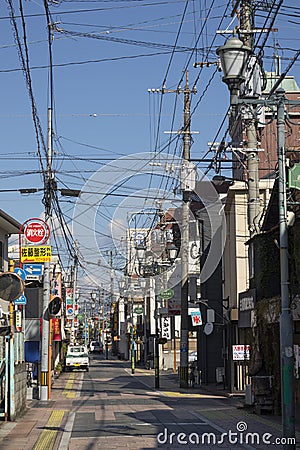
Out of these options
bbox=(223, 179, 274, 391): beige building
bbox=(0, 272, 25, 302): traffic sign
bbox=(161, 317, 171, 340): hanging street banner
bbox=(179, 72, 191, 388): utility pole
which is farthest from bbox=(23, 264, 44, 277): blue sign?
bbox=(161, 317, 171, 340): hanging street banner

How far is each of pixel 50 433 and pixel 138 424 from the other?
2.88 meters

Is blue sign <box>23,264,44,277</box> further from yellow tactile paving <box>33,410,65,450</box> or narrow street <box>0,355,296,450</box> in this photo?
yellow tactile paving <box>33,410,65,450</box>

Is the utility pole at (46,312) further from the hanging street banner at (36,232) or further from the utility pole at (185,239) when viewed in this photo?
the utility pole at (185,239)

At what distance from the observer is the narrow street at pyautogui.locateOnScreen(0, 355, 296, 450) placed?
17359 millimetres

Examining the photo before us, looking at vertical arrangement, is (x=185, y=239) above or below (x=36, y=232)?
above

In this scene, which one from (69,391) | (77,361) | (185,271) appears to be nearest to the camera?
(69,391)

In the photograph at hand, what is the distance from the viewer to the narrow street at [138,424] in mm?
17359

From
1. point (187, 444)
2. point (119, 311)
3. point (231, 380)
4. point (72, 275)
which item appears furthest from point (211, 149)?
point (119, 311)

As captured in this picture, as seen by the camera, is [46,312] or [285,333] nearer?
[285,333]

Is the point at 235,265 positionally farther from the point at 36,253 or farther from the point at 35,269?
the point at 36,253

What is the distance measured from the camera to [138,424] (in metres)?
21.4

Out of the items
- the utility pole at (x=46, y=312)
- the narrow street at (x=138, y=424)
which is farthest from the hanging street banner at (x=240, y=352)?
the utility pole at (x=46, y=312)

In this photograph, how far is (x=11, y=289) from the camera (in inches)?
781

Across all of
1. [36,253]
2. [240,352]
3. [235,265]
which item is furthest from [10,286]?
[235,265]
